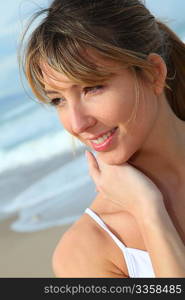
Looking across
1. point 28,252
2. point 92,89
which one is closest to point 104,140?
point 92,89

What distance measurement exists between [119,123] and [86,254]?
26.1 inches

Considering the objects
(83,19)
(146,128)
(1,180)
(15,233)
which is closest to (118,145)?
(146,128)

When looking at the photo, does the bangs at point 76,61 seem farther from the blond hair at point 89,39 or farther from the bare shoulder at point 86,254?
the bare shoulder at point 86,254

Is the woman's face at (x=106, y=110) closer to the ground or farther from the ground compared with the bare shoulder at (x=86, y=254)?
farther from the ground

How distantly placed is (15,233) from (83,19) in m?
4.49

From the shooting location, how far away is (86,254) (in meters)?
3.03

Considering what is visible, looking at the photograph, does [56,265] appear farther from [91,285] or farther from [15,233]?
[15,233]

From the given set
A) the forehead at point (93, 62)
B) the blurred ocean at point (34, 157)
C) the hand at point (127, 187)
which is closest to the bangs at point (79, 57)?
the forehead at point (93, 62)

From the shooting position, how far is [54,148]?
11.0 metres

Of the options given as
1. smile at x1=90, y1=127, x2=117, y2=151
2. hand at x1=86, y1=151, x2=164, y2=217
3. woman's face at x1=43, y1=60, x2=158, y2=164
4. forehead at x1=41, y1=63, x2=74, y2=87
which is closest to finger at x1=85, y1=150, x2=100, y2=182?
hand at x1=86, y1=151, x2=164, y2=217

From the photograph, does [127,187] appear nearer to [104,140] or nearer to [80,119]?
[104,140]

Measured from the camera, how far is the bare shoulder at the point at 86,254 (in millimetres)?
3029

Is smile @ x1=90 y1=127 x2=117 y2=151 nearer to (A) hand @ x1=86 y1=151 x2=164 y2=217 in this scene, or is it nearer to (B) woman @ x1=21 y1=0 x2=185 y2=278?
(B) woman @ x1=21 y1=0 x2=185 y2=278

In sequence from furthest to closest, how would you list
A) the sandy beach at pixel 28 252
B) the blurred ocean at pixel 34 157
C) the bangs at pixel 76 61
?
the blurred ocean at pixel 34 157 < the sandy beach at pixel 28 252 < the bangs at pixel 76 61
